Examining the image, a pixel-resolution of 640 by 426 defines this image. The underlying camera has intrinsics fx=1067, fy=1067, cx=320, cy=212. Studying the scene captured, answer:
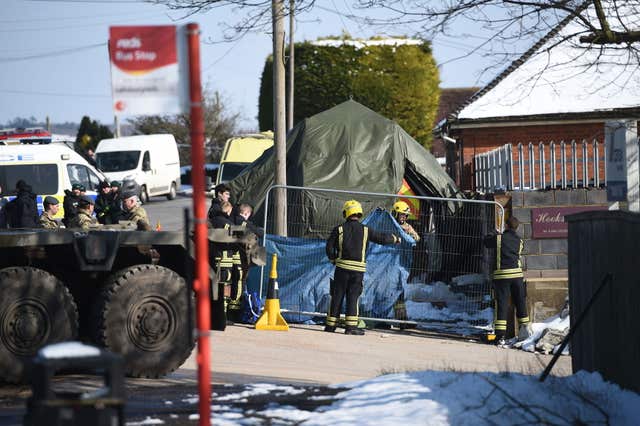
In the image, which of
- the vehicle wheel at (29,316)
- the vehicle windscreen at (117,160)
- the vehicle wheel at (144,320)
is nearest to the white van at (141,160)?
the vehicle windscreen at (117,160)

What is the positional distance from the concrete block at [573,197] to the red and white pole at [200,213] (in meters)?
12.6

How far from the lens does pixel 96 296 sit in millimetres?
10016

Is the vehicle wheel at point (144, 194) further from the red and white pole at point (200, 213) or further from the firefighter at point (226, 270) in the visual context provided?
the red and white pole at point (200, 213)

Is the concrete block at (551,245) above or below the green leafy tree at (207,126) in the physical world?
below

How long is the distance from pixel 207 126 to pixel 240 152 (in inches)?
1621

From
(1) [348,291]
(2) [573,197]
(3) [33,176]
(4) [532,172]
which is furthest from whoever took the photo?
(3) [33,176]

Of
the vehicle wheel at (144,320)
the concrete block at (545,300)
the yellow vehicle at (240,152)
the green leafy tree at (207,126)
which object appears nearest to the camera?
the vehicle wheel at (144,320)

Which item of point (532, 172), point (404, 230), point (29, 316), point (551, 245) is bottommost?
point (29, 316)

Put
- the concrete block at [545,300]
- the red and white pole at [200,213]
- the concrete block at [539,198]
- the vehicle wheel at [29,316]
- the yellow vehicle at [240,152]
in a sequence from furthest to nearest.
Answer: the yellow vehicle at [240,152] → the concrete block at [539,198] → the concrete block at [545,300] → the vehicle wheel at [29,316] → the red and white pole at [200,213]

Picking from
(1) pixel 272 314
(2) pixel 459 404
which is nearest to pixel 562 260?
(1) pixel 272 314

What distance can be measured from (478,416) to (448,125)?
56.7 ft

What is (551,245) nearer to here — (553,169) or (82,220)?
(553,169)

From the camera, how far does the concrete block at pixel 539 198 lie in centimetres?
1730

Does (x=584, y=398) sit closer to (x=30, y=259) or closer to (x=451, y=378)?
(x=451, y=378)
